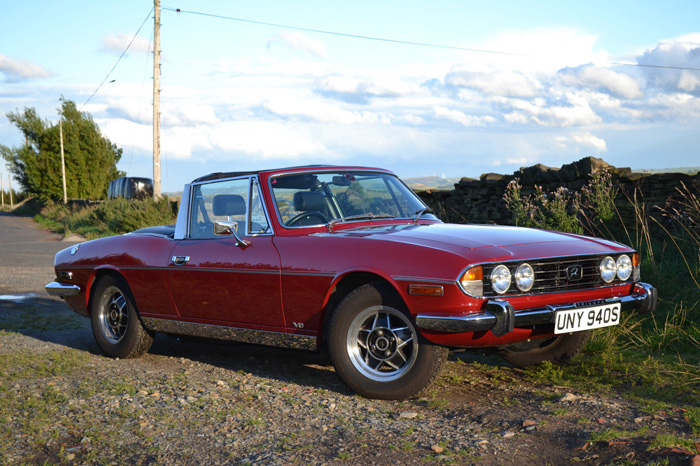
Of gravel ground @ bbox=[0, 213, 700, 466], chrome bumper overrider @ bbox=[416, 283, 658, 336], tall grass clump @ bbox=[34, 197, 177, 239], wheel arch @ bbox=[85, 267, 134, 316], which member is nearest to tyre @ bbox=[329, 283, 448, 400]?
gravel ground @ bbox=[0, 213, 700, 466]

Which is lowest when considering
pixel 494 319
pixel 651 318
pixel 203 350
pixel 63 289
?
pixel 203 350

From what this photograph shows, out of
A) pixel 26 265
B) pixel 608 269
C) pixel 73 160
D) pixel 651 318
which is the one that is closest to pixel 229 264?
pixel 608 269

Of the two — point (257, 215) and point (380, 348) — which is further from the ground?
point (257, 215)

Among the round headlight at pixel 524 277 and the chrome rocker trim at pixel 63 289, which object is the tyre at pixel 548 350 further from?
the chrome rocker trim at pixel 63 289

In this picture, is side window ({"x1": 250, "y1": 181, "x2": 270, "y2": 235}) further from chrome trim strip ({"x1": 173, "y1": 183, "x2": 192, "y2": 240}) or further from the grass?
the grass

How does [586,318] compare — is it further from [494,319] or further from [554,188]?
[554,188]

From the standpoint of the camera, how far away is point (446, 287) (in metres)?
4.15

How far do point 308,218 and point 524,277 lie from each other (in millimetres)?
1690

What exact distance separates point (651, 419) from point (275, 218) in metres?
2.76

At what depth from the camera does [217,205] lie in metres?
5.82

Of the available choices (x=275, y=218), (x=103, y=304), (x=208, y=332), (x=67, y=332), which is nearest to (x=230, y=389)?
(x=208, y=332)

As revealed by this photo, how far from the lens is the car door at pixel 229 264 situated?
5.07 meters

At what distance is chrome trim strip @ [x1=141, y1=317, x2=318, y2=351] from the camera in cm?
491

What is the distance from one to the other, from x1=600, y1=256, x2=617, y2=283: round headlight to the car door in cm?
215
